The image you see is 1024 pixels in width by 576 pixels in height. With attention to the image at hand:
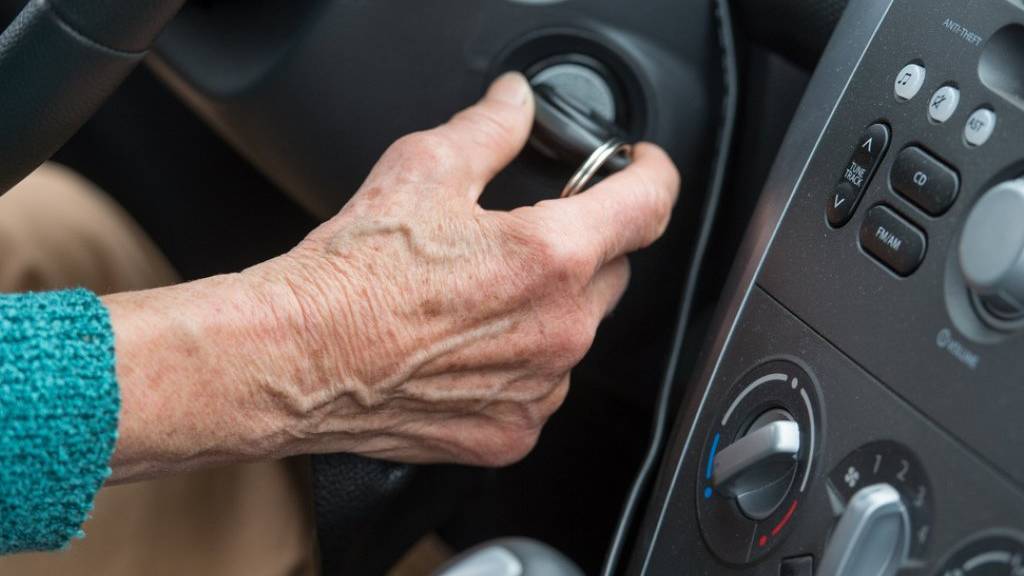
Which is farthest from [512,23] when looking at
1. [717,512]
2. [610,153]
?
[717,512]

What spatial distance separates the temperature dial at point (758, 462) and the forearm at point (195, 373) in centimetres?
22

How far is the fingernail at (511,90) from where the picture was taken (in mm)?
651

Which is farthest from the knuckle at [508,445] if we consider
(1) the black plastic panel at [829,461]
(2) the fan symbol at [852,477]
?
(2) the fan symbol at [852,477]

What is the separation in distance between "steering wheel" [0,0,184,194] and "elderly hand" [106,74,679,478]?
0.28 feet

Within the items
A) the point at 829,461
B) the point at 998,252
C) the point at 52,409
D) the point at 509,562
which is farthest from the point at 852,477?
the point at 52,409

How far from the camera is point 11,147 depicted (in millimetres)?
503

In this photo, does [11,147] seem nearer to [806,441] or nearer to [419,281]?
[419,281]

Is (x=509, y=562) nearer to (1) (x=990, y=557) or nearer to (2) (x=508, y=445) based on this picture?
(2) (x=508, y=445)

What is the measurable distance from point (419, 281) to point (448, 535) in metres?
0.58

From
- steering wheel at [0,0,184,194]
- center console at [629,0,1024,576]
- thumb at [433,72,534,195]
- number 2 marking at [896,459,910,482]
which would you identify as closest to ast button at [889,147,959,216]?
center console at [629,0,1024,576]

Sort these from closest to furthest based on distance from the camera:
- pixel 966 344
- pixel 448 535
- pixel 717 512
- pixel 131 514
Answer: pixel 966 344 → pixel 717 512 → pixel 131 514 → pixel 448 535

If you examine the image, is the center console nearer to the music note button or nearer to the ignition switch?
the music note button

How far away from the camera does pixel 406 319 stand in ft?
1.84

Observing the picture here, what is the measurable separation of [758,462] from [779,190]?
0.48 ft
